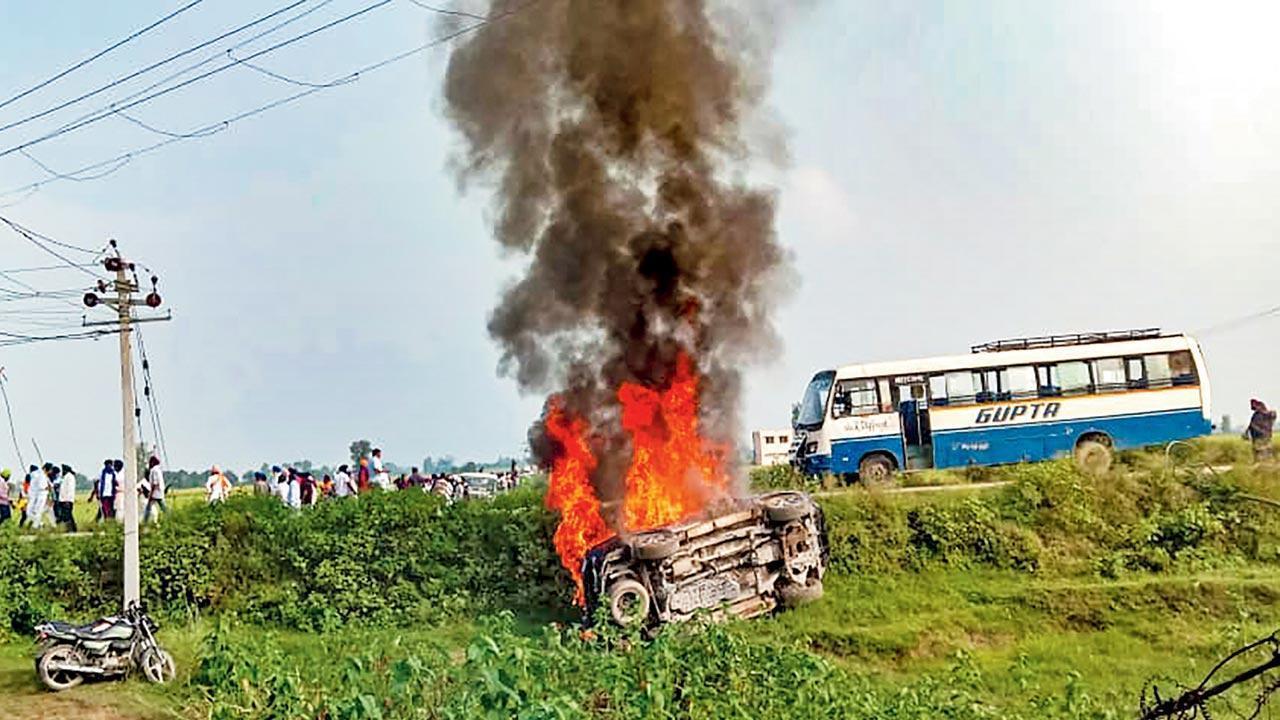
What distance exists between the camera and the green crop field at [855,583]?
15.1 metres

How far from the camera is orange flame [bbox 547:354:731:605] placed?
18.5 m

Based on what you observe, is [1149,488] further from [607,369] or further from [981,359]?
[607,369]

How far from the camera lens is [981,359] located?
26.2m

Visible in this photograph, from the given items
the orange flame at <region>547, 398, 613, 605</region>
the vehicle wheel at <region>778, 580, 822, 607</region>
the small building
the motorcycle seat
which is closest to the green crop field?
the vehicle wheel at <region>778, 580, 822, 607</region>

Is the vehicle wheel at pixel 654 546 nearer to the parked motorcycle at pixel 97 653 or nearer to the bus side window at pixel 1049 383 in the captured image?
the parked motorcycle at pixel 97 653

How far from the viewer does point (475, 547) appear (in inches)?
797

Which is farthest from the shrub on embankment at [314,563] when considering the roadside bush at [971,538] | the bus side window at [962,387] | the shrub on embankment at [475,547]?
the bus side window at [962,387]

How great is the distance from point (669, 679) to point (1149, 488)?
14.4 meters

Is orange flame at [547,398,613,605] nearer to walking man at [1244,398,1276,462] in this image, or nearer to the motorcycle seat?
the motorcycle seat

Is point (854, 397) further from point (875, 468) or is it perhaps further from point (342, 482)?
point (342, 482)

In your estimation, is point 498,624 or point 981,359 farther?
point 981,359

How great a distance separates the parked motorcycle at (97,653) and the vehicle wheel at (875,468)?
15.6 m

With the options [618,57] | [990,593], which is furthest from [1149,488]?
[618,57]

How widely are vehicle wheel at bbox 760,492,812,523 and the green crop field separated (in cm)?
157
